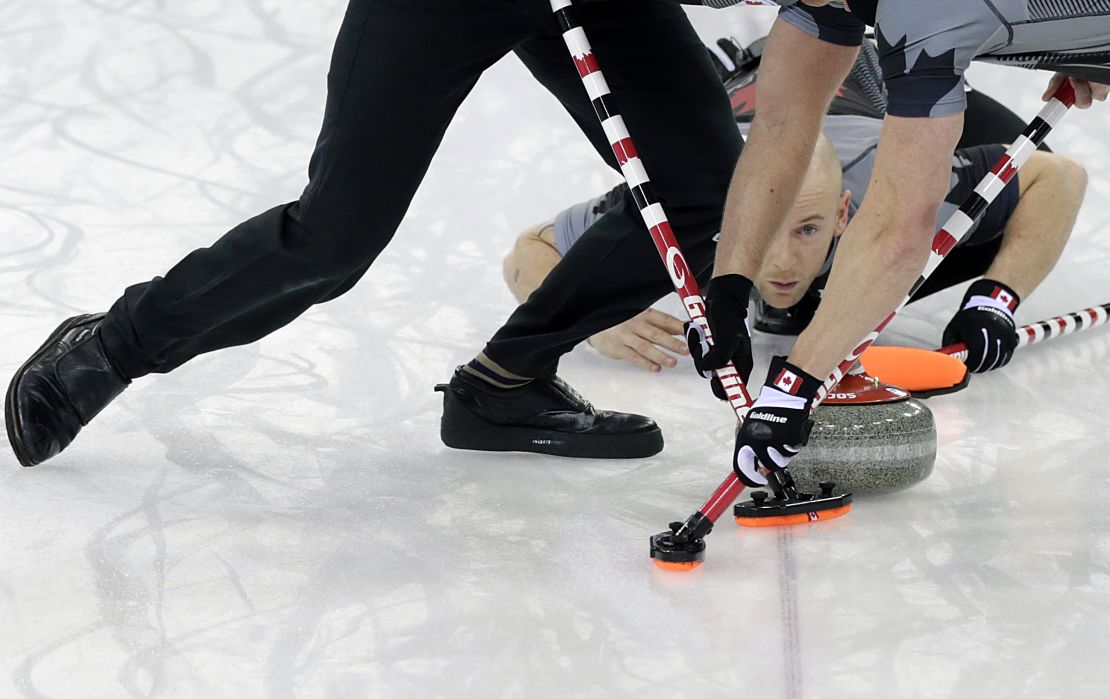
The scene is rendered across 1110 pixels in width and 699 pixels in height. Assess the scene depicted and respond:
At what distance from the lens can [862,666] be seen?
5.55 ft

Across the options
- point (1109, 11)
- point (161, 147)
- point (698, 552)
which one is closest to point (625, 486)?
point (698, 552)

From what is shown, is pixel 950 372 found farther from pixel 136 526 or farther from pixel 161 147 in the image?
pixel 161 147

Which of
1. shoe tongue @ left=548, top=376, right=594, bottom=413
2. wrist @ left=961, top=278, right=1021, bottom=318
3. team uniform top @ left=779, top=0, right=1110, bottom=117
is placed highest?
team uniform top @ left=779, top=0, right=1110, bottom=117

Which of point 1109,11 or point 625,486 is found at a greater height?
point 1109,11

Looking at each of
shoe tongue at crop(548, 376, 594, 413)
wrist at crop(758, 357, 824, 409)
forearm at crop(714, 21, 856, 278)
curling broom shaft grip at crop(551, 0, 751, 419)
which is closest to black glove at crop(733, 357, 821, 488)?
wrist at crop(758, 357, 824, 409)

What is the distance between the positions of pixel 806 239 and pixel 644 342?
0.39 m

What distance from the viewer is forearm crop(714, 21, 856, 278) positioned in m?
2.07

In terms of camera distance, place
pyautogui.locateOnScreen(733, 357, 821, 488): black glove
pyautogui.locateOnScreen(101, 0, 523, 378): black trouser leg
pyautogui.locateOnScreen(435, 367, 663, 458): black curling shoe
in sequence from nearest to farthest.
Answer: pyautogui.locateOnScreen(733, 357, 821, 488): black glove
pyautogui.locateOnScreen(101, 0, 523, 378): black trouser leg
pyautogui.locateOnScreen(435, 367, 663, 458): black curling shoe

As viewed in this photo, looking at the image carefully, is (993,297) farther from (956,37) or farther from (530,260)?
(956,37)

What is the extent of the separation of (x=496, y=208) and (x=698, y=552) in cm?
196

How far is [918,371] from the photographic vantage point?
8.76ft

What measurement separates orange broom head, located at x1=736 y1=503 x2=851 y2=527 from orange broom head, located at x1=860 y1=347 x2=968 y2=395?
0.61m

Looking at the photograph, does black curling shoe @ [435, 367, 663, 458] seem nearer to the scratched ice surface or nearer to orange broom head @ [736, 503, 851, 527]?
the scratched ice surface

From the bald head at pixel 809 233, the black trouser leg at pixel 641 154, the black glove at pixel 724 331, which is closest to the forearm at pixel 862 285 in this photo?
the black glove at pixel 724 331
